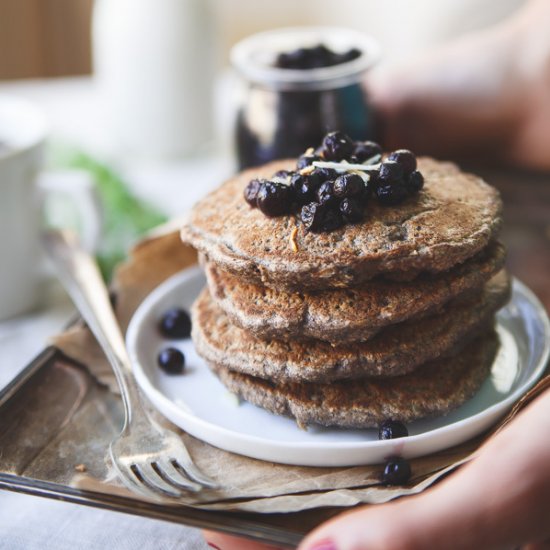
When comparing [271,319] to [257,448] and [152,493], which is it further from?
[152,493]

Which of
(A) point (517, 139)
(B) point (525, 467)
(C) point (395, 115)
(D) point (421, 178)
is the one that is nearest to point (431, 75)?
(C) point (395, 115)

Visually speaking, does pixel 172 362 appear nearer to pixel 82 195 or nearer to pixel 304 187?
pixel 304 187

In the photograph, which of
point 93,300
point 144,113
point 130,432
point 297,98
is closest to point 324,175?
point 130,432

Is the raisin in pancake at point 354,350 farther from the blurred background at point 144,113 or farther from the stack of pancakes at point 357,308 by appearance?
the blurred background at point 144,113

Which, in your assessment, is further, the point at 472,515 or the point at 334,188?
the point at 334,188

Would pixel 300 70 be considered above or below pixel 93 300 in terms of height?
above
